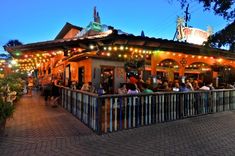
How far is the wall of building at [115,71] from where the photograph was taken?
12867 millimetres

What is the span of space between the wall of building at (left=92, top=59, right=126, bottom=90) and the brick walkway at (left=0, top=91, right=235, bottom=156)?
564cm

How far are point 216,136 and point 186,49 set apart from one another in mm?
6088

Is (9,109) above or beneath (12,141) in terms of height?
above

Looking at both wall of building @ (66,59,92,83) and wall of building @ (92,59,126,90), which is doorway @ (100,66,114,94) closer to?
wall of building @ (92,59,126,90)

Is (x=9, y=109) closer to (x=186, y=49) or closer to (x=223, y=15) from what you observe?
(x=223, y=15)

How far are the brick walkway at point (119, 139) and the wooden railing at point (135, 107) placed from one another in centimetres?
30

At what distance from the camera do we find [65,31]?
23.1 m

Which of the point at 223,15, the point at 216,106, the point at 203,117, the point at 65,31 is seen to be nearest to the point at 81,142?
the point at 223,15

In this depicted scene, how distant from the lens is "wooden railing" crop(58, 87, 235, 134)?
241 inches

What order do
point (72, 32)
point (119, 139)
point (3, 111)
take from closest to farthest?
point (119, 139)
point (3, 111)
point (72, 32)

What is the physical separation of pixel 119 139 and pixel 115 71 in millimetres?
8341

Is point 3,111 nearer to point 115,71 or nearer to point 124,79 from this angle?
point 115,71

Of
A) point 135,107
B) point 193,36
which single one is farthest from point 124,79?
point 135,107

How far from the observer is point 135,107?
6695mm
